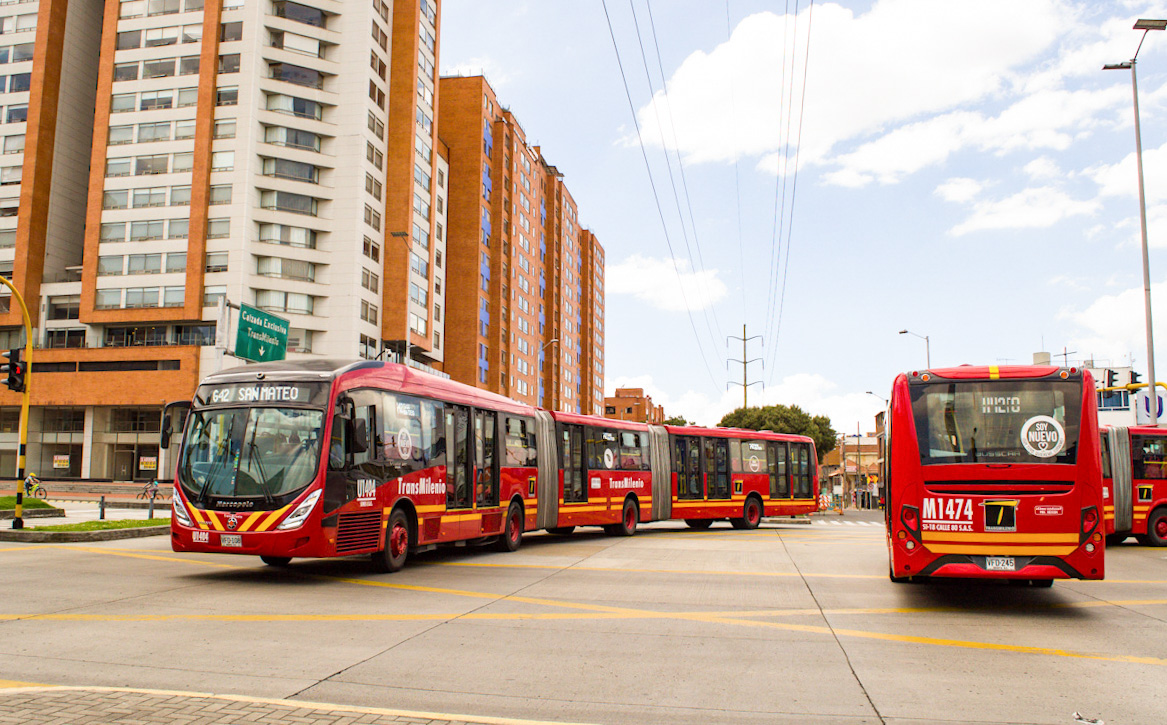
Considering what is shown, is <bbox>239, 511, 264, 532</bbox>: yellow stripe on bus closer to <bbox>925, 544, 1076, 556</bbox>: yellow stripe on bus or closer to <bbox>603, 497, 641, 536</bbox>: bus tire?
<bbox>925, 544, 1076, 556</bbox>: yellow stripe on bus

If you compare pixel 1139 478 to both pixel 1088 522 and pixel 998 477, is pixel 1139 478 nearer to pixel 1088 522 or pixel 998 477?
pixel 1088 522

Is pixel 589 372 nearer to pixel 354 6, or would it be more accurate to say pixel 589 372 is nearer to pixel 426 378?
pixel 354 6

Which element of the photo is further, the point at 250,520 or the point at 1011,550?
the point at 250,520

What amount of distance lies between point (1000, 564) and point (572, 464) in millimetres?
12161

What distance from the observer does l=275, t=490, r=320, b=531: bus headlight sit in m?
11.6

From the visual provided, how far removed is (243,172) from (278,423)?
47979 mm

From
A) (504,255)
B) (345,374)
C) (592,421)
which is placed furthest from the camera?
(504,255)

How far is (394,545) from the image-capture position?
13.5 meters

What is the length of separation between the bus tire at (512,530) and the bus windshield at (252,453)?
6.16 metres

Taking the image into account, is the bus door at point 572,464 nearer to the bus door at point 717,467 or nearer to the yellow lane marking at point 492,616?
the bus door at point 717,467

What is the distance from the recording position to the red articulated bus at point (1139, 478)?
20156mm

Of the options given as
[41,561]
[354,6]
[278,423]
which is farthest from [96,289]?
[278,423]

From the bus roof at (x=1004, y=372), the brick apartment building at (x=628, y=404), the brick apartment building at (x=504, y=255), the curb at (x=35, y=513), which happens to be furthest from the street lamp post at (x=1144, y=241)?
the brick apartment building at (x=628, y=404)

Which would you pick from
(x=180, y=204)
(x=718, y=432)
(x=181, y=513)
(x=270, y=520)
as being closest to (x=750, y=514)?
(x=718, y=432)
